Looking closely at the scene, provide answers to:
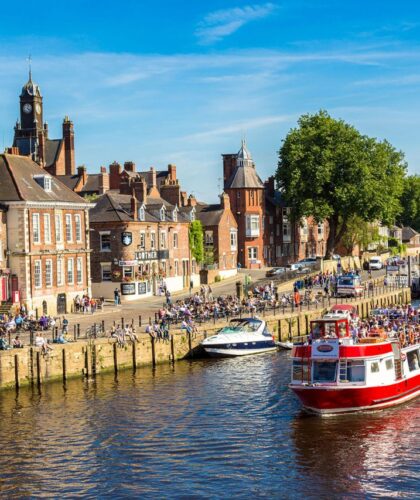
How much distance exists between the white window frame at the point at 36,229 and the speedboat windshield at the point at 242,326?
16.8m

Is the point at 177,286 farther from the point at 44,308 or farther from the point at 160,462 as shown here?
the point at 160,462

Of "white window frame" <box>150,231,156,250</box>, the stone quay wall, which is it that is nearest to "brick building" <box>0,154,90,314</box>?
"white window frame" <box>150,231,156,250</box>

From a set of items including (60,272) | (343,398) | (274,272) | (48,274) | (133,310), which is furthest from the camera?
(274,272)

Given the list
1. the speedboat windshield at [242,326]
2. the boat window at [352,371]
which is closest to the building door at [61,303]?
the speedboat windshield at [242,326]

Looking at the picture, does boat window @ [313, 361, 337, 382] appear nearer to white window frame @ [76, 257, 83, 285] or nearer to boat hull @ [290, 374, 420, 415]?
boat hull @ [290, 374, 420, 415]

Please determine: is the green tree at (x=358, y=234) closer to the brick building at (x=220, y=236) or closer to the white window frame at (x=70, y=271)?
the brick building at (x=220, y=236)

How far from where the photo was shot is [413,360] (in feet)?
170

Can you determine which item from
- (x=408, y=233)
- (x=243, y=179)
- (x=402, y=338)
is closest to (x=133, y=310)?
(x=402, y=338)

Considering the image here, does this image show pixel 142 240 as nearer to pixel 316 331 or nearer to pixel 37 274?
pixel 37 274

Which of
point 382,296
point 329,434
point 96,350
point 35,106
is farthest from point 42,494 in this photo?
point 35,106

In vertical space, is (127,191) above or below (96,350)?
above

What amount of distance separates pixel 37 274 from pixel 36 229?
3591 millimetres

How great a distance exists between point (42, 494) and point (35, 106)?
10566 centimetres

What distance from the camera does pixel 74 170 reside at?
125938mm
